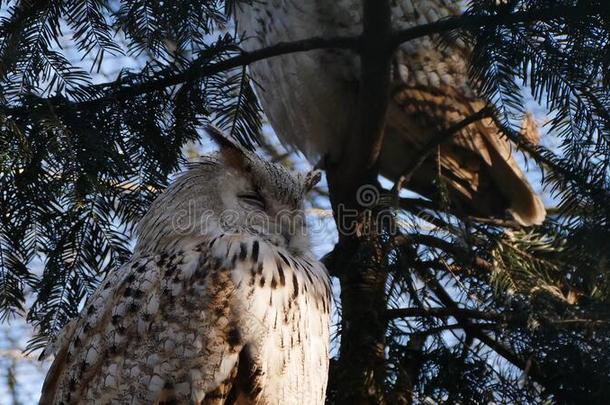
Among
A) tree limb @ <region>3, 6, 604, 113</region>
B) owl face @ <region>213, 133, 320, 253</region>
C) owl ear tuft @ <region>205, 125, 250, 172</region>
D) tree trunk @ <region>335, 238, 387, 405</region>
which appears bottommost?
tree trunk @ <region>335, 238, 387, 405</region>

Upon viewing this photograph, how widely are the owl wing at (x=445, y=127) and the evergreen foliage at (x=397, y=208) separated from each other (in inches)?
43.9

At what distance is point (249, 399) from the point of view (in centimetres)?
195

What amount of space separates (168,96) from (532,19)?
0.95 meters

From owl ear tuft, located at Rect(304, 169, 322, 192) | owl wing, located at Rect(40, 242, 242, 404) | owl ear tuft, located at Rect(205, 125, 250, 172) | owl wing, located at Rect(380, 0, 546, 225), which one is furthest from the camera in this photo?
owl wing, located at Rect(380, 0, 546, 225)

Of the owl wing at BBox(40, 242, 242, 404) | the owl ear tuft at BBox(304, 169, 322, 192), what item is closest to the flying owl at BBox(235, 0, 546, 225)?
the owl ear tuft at BBox(304, 169, 322, 192)

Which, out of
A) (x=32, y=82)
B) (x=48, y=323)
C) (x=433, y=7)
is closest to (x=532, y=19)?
(x=32, y=82)

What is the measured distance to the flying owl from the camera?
3.49 meters

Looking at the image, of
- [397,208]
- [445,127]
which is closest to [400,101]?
[445,127]

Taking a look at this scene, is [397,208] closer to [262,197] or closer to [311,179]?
[311,179]

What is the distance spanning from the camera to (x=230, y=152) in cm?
236

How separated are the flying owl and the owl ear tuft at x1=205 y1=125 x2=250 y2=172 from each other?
1044 millimetres

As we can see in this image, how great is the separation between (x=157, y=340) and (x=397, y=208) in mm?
871

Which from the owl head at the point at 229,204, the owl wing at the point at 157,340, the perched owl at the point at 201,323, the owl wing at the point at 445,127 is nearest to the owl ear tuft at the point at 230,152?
the owl head at the point at 229,204

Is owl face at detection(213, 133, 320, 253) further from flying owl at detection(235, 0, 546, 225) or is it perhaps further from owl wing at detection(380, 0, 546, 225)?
owl wing at detection(380, 0, 546, 225)
